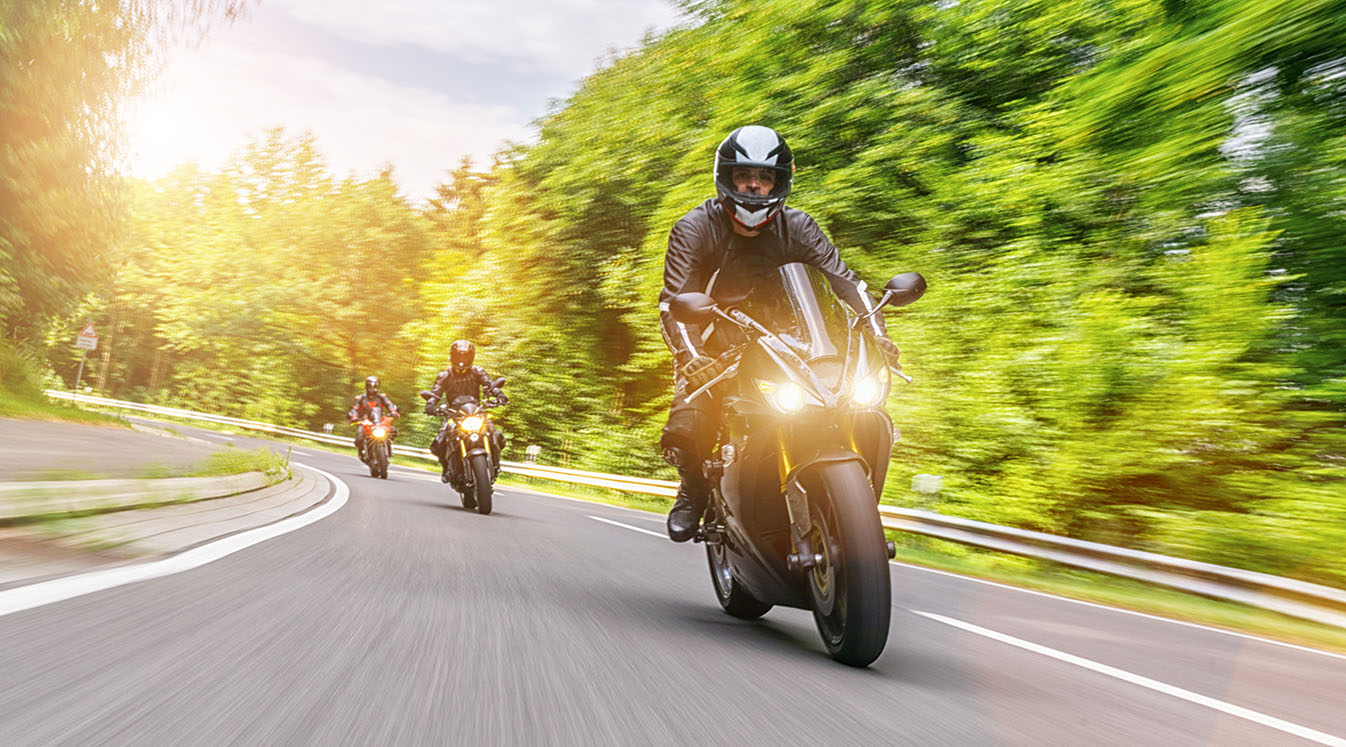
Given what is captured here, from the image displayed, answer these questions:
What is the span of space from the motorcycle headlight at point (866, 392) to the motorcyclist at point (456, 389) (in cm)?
858

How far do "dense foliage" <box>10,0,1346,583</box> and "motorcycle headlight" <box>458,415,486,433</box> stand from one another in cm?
596

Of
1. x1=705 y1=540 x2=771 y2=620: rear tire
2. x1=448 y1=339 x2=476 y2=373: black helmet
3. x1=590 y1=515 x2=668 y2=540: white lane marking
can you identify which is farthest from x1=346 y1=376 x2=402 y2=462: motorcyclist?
x1=705 y1=540 x2=771 y2=620: rear tire

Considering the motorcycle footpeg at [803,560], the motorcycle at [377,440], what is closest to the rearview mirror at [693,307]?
the motorcycle footpeg at [803,560]

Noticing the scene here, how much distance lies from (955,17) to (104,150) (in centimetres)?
1366

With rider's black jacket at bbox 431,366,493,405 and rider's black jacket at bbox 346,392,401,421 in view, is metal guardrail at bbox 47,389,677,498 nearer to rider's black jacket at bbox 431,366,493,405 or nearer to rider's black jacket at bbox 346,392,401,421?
rider's black jacket at bbox 346,392,401,421

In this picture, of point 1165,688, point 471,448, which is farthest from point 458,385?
point 1165,688

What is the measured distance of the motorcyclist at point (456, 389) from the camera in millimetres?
12555

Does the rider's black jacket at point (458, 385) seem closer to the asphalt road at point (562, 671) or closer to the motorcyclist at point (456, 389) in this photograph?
the motorcyclist at point (456, 389)

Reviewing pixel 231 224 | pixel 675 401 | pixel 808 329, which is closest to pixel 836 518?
pixel 808 329

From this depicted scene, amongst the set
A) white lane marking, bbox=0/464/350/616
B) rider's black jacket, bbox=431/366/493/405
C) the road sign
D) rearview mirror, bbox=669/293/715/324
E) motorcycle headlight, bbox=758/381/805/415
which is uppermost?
the road sign

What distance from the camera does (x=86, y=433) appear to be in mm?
16172

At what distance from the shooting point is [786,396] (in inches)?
166

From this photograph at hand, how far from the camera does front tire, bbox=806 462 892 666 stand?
12.5ft

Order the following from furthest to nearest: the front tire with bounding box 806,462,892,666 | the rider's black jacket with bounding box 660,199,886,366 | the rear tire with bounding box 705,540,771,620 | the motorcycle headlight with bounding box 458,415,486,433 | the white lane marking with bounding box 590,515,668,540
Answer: the motorcycle headlight with bounding box 458,415,486,433 < the white lane marking with bounding box 590,515,668,540 < the rear tire with bounding box 705,540,771,620 < the rider's black jacket with bounding box 660,199,886,366 < the front tire with bounding box 806,462,892,666
